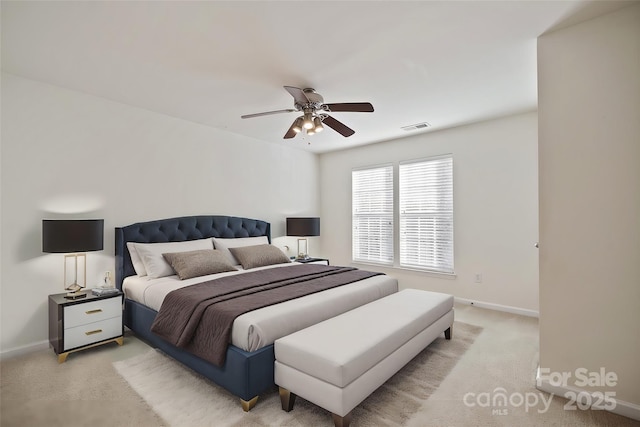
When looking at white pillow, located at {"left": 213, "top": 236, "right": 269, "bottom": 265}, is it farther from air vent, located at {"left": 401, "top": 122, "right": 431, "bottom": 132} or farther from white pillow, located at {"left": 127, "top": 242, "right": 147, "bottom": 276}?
air vent, located at {"left": 401, "top": 122, "right": 431, "bottom": 132}

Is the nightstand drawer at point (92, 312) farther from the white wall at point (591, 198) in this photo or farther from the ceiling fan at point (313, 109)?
the white wall at point (591, 198)

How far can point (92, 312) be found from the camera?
298 cm

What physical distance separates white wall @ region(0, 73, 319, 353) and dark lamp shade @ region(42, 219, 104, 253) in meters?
0.43

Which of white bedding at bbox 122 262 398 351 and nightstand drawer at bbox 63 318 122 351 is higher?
white bedding at bbox 122 262 398 351

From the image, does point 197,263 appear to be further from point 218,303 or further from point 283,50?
point 283,50

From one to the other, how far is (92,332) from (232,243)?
1828 mm

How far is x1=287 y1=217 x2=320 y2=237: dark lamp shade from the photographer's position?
5.26 meters

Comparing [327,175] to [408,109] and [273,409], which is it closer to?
[408,109]

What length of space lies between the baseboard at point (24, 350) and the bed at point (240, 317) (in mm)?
697

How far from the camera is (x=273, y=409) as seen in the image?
2119 mm

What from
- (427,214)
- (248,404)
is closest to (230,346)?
(248,404)

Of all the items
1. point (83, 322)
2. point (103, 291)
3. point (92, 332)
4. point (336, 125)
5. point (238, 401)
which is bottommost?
point (238, 401)

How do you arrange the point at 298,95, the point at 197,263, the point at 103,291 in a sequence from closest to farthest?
the point at 298,95
the point at 103,291
the point at 197,263

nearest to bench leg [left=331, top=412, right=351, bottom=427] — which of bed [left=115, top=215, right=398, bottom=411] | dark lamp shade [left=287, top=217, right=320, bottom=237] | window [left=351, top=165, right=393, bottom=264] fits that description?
bed [left=115, top=215, right=398, bottom=411]
